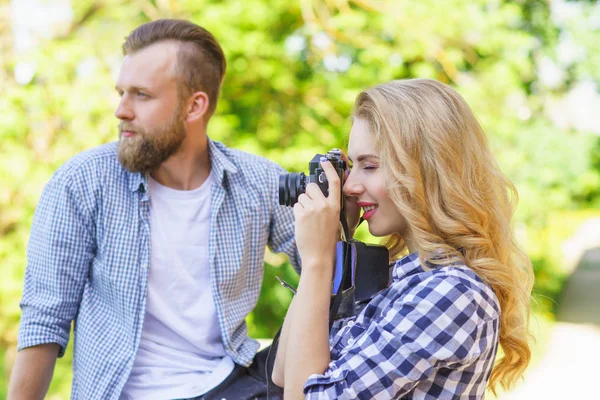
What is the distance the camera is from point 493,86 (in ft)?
16.8

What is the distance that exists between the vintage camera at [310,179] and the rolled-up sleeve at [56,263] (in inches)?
26.4

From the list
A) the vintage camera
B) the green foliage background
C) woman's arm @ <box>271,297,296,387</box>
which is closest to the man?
woman's arm @ <box>271,297,296,387</box>

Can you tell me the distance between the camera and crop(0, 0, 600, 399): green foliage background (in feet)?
15.8

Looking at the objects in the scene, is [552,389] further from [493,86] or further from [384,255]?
[384,255]

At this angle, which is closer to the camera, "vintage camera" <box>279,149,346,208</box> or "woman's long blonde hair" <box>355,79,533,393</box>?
"woman's long blonde hair" <box>355,79,533,393</box>

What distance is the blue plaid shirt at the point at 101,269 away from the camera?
2.02 meters

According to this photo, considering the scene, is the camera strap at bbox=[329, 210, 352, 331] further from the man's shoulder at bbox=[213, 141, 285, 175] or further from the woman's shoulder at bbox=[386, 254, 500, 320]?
the man's shoulder at bbox=[213, 141, 285, 175]

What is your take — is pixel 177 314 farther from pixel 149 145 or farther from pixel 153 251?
pixel 149 145

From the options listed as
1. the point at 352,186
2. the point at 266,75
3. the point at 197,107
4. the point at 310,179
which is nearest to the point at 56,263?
the point at 197,107

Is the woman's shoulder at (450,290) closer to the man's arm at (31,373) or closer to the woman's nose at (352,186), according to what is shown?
the woman's nose at (352,186)

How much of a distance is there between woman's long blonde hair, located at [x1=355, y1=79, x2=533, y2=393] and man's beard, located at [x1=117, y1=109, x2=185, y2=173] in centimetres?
81

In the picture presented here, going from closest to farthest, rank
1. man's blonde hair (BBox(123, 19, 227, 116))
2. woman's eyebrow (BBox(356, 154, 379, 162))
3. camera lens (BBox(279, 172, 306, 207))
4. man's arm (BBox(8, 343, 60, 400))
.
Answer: woman's eyebrow (BBox(356, 154, 379, 162))
camera lens (BBox(279, 172, 306, 207))
man's arm (BBox(8, 343, 60, 400))
man's blonde hair (BBox(123, 19, 227, 116))

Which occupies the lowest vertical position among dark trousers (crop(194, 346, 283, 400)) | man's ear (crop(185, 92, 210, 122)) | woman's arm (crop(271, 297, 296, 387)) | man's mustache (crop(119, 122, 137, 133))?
dark trousers (crop(194, 346, 283, 400))

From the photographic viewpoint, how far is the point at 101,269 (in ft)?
6.81
